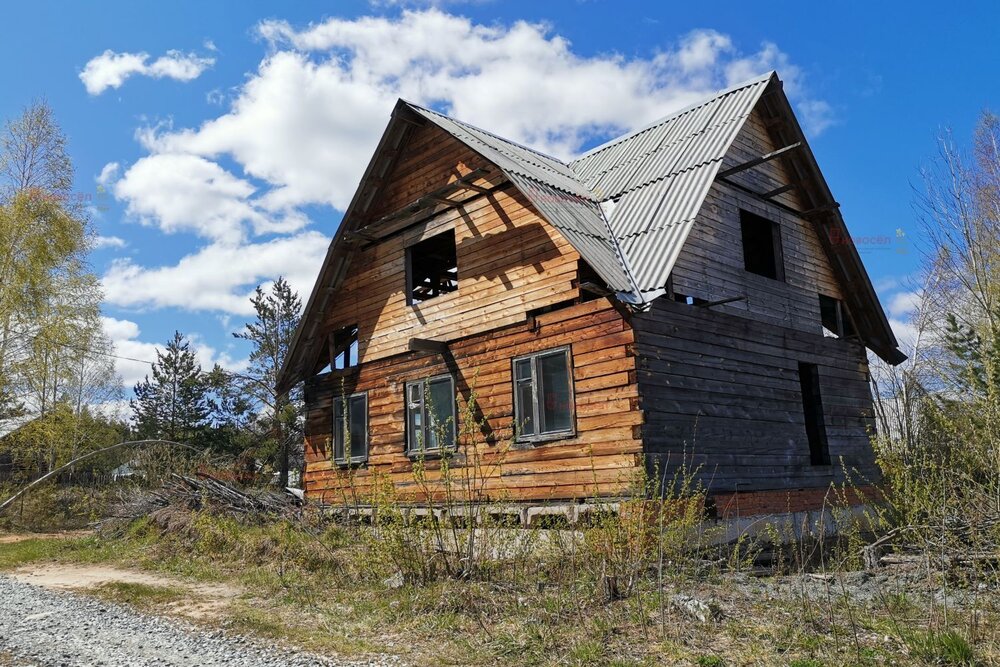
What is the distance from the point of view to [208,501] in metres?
14.4

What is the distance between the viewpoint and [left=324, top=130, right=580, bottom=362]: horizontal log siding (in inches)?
484

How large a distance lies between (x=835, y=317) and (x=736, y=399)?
4.79 metres

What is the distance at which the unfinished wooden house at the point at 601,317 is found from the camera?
432 inches

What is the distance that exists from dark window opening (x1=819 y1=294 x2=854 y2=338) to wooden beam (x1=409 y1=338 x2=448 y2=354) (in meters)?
7.52

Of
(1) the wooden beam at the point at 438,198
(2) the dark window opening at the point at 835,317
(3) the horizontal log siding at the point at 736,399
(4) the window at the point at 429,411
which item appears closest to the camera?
(3) the horizontal log siding at the point at 736,399

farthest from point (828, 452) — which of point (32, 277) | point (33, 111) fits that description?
point (33, 111)

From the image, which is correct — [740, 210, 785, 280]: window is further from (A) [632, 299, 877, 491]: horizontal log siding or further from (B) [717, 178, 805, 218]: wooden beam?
(A) [632, 299, 877, 491]: horizontal log siding

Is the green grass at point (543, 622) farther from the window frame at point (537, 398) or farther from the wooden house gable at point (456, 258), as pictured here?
the wooden house gable at point (456, 258)

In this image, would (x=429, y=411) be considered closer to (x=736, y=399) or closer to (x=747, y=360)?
(x=736, y=399)

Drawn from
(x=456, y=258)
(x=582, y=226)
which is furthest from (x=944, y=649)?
(x=456, y=258)

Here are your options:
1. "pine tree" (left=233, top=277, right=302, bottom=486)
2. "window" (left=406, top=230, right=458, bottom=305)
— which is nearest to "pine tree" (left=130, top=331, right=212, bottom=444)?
"pine tree" (left=233, top=277, right=302, bottom=486)

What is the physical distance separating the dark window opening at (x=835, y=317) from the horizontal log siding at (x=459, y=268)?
20.6 feet

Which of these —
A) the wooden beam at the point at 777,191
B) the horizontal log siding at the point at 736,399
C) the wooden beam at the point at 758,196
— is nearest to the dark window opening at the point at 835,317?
the horizontal log siding at the point at 736,399

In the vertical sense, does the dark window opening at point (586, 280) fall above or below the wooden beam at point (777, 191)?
below
